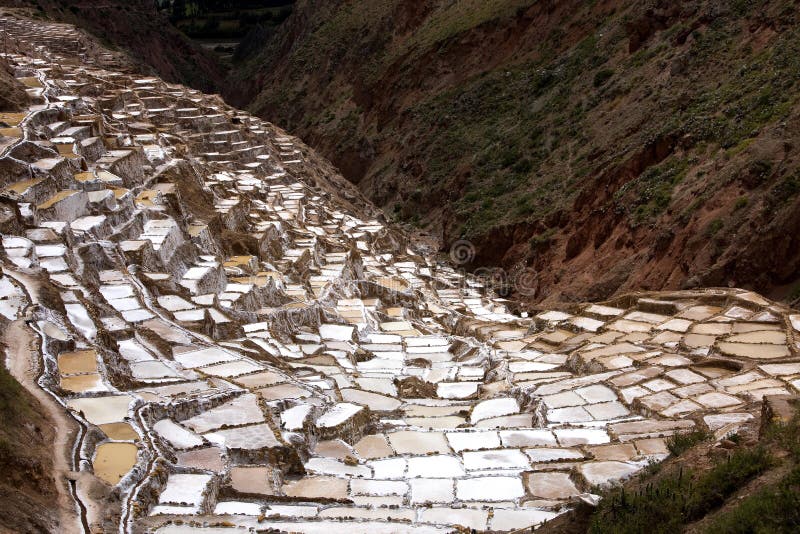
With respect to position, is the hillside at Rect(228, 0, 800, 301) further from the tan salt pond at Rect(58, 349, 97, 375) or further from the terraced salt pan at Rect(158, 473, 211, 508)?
the tan salt pond at Rect(58, 349, 97, 375)

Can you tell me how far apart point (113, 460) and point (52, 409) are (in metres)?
0.94

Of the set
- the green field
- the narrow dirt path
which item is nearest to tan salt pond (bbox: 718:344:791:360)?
the narrow dirt path

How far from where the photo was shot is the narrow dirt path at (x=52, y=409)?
567 cm

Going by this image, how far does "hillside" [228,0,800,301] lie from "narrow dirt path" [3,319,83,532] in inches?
558

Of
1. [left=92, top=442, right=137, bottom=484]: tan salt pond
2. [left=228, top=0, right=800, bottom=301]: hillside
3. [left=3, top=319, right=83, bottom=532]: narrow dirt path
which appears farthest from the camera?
[left=228, top=0, right=800, bottom=301]: hillside

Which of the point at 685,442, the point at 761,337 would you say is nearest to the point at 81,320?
the point at 685,442

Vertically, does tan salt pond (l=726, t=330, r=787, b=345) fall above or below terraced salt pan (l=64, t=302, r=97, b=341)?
above

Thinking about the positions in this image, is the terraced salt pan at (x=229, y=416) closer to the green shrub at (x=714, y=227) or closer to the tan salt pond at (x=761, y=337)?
the tan salt pond at (x=761, y=337)

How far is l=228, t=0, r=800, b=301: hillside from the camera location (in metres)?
18.9

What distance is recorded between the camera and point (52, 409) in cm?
717

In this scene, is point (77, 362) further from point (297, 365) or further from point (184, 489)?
point (297, 365)

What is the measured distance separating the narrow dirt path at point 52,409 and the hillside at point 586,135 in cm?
1417

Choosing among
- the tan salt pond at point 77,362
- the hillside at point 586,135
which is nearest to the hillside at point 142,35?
the hillside at point 586,135

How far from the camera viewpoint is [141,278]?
13289 millimetres
